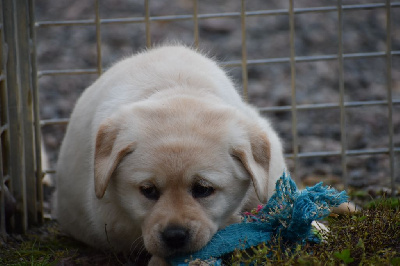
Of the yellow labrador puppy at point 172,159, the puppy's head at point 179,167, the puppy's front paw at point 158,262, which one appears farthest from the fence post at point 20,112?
the puppy's front paw at point 158,262

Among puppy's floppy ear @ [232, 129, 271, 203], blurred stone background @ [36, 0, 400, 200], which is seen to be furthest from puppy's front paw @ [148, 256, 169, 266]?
blurred stone background @ [36, 0, 400, 200]

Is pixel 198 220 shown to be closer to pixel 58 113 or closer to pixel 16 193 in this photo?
pixel 16 193

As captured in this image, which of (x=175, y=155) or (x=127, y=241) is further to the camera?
(x=127, y=241)

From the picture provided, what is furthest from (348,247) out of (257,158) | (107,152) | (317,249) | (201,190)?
(107,152)

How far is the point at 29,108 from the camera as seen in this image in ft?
16.7

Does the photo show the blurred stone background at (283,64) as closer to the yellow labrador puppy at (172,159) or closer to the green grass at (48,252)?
the green grass at (48,252)

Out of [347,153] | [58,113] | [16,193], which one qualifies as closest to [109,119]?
[16,193]

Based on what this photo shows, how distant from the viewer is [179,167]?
11.2 feet

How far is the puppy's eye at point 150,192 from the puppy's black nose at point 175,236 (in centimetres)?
23

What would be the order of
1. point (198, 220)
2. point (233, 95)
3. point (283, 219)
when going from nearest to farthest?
point (198, 220) → point (283, 219) → point (233, 95)

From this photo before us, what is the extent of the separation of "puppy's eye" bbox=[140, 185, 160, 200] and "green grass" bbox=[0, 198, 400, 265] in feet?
1.68

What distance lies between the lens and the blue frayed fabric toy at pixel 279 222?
3.54 m

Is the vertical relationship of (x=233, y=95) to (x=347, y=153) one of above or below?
above

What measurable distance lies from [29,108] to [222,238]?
220 cm
